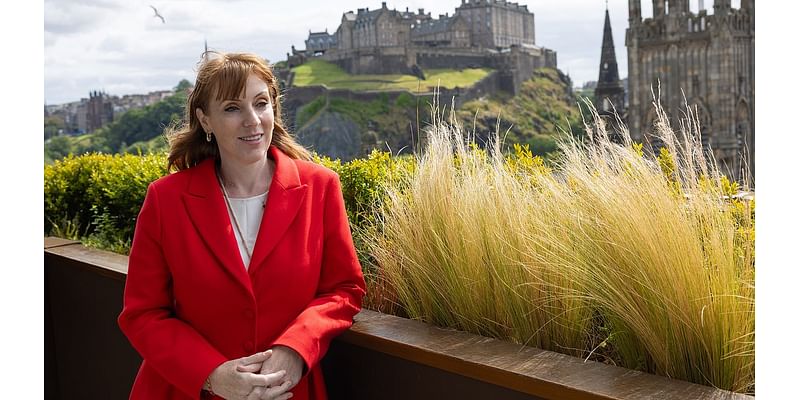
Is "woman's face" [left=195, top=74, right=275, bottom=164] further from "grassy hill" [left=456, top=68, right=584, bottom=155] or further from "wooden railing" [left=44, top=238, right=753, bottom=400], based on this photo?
"grassy hill" [left=456, top=68, right=584, bottom=155]

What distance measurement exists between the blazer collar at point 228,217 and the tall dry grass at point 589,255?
14.1 inches

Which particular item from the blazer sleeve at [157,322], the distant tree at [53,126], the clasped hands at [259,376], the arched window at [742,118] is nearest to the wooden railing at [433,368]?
the clasped hands at [259,376]

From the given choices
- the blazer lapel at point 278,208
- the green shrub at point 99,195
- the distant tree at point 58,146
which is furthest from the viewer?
the distant tree at point 58,146

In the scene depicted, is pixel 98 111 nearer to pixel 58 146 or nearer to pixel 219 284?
pixel 58 146

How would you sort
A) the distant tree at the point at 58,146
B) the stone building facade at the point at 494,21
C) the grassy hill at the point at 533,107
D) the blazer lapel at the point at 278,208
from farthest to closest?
the stone building facade at the point at 494,21 < the grassy hill at the point at 533,107 < the distant tree at the point at 58,146 < the blazer lapel at the point at 278,208

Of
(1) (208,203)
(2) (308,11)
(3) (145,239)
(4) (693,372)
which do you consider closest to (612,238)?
(4) (693,372)

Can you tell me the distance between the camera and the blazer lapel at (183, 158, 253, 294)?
5.40 feet

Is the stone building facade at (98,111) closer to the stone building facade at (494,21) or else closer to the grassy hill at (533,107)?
the grassy hill at (533,107)

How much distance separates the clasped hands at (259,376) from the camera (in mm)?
1556

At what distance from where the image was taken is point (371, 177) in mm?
2930

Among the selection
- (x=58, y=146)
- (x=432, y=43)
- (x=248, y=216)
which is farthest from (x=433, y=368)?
(x=432, y=43)

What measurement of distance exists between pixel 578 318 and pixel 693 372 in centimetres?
28

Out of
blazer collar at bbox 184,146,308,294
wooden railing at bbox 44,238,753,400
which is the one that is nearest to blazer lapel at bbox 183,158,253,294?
blazer collar at bbox 184,146,308,294
